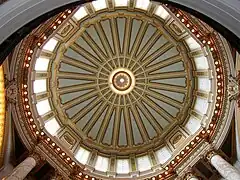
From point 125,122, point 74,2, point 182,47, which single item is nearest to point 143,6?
point 182,47

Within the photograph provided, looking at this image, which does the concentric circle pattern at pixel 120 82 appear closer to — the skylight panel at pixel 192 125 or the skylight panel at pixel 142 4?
the skylight panel at pixel 142 4

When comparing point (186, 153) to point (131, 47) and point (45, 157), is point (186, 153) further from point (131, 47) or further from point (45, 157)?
point (131, 47)

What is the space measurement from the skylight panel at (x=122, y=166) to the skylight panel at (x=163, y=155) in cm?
193

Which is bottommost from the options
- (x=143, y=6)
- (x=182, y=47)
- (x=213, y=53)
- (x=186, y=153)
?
(x=186, y=153)

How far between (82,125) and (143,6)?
8.54m

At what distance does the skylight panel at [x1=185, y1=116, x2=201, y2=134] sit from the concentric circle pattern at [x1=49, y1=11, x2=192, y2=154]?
1.28 m

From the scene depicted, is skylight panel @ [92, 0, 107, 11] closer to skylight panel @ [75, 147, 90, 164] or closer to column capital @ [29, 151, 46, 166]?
skylight panel @ [75, 147, 90, 164]

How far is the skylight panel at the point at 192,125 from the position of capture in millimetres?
20109

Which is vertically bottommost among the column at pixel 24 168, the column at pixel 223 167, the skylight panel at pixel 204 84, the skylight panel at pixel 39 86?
the column at pixel 223 167

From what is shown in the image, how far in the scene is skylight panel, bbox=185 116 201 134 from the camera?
792 inches

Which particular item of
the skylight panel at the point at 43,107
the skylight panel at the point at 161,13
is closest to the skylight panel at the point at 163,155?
the skylight panel at the point at 43,107

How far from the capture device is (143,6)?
67.8 ft

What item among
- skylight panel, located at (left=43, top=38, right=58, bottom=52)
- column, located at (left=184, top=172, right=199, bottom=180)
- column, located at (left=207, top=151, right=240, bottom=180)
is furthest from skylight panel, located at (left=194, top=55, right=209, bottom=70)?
skylight panel, located at (left=43, top=38, right=58, bottom=52)

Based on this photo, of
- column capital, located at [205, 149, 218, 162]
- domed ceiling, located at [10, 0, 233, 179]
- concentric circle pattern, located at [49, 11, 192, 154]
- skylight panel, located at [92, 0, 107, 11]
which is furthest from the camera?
concentric circle pattern, located at [49, 11, 192, 154]
